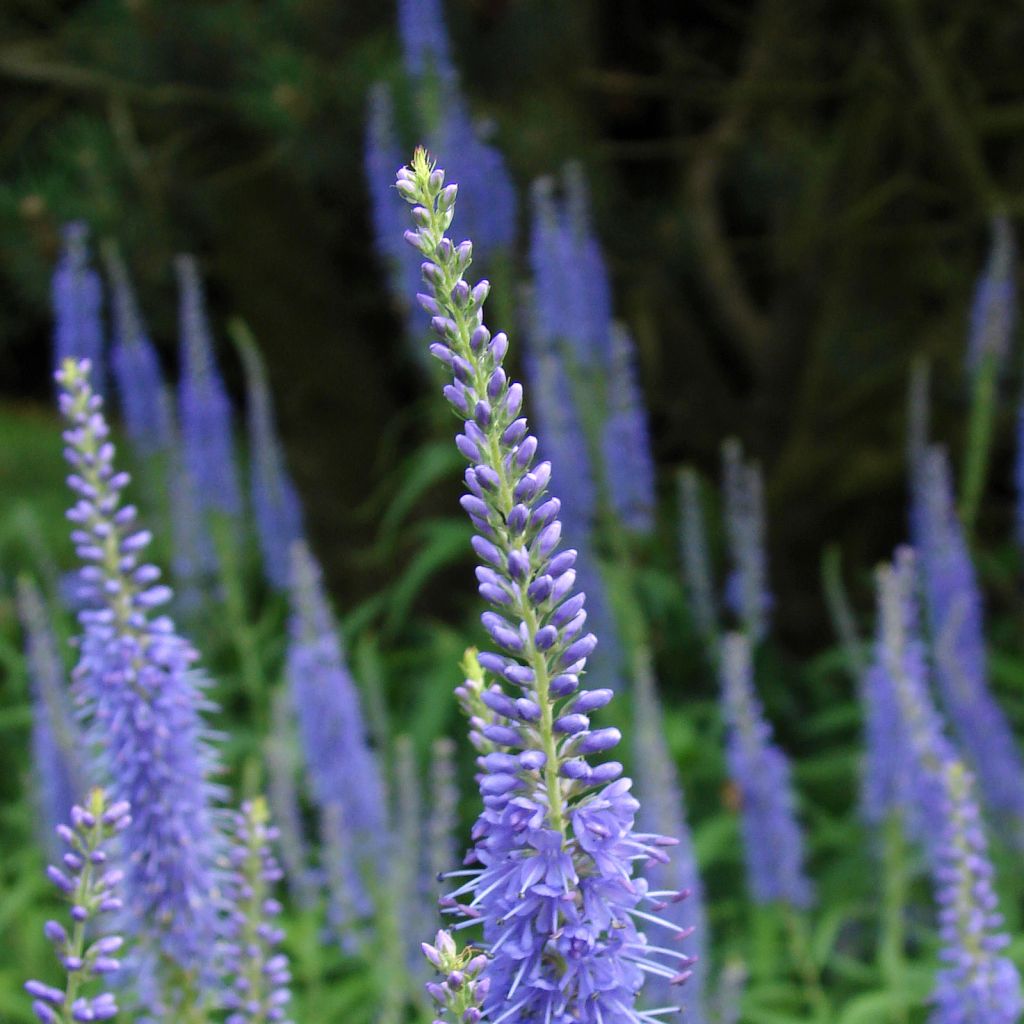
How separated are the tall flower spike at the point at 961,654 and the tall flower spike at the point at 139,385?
2939 millimetres

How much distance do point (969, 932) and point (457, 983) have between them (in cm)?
157

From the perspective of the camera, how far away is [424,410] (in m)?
6.89

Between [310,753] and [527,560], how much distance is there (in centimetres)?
304

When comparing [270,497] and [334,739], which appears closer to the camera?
[334,739]

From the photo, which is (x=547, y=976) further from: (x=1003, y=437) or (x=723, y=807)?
(x=1003, y=437)

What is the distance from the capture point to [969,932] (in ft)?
8.68

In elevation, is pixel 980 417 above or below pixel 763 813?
above

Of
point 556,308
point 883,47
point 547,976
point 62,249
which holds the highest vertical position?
point 883,47

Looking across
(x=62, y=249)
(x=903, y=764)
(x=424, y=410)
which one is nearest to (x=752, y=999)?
(x=903, y=764)

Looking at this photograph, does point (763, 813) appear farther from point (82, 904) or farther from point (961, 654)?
point (82, 904)

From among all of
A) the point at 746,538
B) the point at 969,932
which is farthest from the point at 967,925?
the point at 746,538

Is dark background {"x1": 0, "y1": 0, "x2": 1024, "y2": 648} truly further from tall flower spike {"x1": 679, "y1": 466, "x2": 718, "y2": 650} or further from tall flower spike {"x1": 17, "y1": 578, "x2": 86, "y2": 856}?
tall flower spike {"x1": 17, "y1": 578, "x2": 86, "y2": 856}

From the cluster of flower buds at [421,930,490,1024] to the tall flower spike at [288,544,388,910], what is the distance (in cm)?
267

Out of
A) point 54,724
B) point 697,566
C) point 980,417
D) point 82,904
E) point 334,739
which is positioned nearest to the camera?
point 82,904
